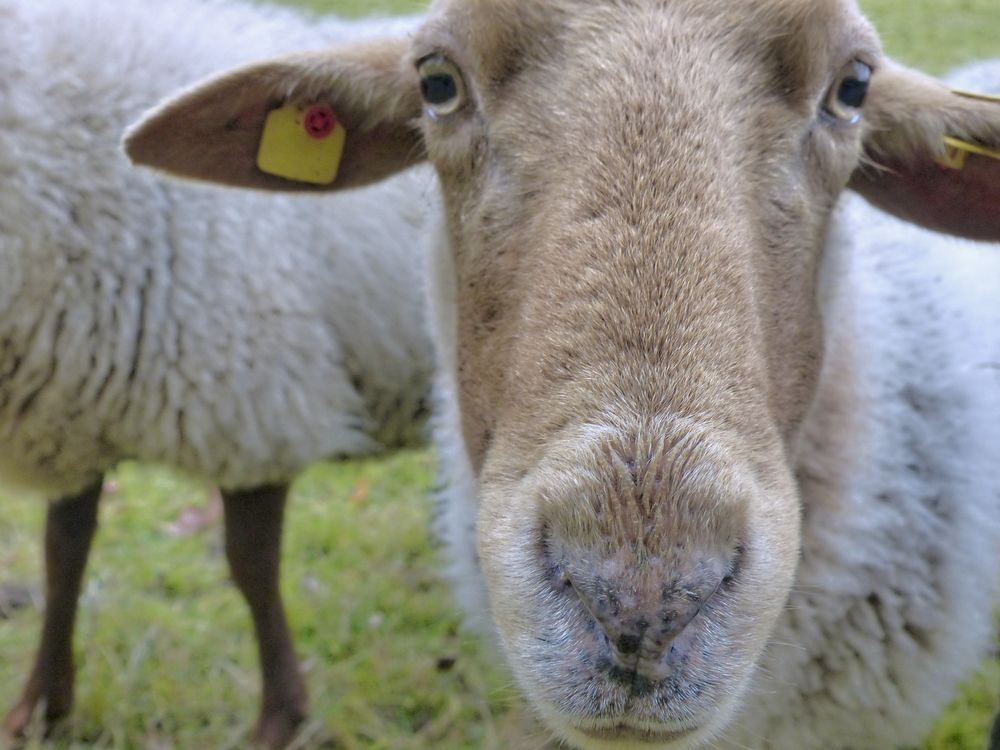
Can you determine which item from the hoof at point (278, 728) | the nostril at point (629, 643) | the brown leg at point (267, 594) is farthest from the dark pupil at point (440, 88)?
the hoof at point (278, 728)

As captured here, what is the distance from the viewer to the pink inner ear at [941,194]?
2539 mm

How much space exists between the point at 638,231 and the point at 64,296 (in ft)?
6.58

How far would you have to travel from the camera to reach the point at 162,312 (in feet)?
10.6

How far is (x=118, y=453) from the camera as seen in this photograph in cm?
337

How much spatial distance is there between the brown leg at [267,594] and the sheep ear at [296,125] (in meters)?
1.14

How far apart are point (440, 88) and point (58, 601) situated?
7.72ft

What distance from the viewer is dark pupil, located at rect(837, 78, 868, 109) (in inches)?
86.4

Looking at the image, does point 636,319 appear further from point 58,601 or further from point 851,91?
point 58,601

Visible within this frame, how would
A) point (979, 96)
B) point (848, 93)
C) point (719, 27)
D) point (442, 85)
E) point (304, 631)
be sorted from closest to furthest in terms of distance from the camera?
point (719, 27)
point (848, 93)
point (442, 85)
point (979, 96)
point (304, 631)

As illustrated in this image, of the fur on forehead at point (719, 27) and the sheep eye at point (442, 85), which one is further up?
the fur on forehead at point (719, 27)

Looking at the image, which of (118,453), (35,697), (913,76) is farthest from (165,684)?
(913,76)

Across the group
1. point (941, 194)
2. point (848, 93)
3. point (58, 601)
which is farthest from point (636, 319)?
point (58, 601)

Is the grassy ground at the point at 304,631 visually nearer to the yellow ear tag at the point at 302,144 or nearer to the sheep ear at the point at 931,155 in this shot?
the yellow ear tag at the point at 302,144

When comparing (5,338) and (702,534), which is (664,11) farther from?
(5,338)
